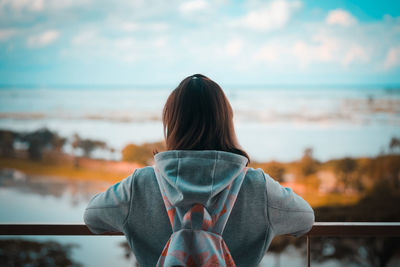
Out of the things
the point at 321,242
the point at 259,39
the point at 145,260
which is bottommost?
the point at 321,242

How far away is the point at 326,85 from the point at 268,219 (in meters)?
6.62

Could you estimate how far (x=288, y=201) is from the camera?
0.79 metres

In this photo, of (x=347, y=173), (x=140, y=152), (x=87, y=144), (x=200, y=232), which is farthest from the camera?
(x=347, y=173)

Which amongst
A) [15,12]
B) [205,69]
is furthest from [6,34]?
[205,69]

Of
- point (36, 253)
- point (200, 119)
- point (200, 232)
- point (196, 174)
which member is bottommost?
point (36, 253)

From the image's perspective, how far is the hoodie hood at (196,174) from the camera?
70cm

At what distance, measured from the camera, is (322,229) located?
40.7 inches

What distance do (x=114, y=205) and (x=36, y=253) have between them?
7496 millimetres

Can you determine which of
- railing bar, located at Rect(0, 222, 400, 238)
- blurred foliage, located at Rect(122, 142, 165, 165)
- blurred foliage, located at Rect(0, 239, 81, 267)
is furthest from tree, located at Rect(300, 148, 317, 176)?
railing bar, located at Rect(0, 222, 400, 238)

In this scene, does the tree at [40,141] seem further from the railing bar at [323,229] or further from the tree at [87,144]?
the railing bar at [323,229]

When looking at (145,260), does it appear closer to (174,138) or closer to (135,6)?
(174,138)

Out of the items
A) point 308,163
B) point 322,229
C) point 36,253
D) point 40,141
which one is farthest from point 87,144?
point 322,229

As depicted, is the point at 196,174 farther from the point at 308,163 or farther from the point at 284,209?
the point at 308,163

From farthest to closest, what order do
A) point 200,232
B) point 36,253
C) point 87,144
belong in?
1. point 36,253
2. point 87,144
3. point 200,232
